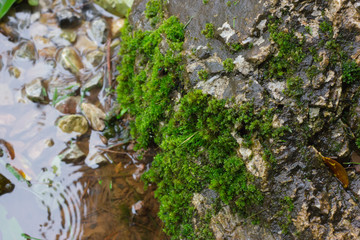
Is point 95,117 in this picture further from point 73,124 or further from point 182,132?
point 182,132

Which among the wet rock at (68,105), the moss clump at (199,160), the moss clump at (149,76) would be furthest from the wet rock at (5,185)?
the moss clump at (199,160)

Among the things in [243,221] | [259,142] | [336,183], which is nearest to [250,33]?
[259,142]

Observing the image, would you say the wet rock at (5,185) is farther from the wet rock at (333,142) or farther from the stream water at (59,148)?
the wet rock at (333,142)

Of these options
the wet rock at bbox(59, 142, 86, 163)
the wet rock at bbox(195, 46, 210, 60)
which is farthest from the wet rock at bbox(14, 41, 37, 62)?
the wet rock at bbox(195, 46, 210, 60)

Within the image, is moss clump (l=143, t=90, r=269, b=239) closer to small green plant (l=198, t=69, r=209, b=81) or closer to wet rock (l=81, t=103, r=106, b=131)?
small green plant (l=198, t=69, r=209, b=81)

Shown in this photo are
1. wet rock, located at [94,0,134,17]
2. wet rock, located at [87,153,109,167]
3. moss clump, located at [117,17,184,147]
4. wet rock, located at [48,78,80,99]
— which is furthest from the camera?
wet rock, located at [94,0,134,17]

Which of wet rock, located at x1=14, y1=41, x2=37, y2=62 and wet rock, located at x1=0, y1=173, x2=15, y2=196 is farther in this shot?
wet rock, located at x1=14, y1=41, x2=37, y2=62

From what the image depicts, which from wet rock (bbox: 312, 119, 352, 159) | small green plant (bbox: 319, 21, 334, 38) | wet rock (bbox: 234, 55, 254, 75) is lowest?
wet rock (bbox: 312, 119, 352, 159)

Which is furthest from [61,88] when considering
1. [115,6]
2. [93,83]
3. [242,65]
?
[242,65]
